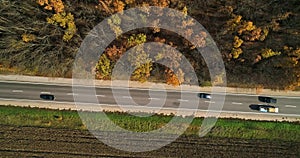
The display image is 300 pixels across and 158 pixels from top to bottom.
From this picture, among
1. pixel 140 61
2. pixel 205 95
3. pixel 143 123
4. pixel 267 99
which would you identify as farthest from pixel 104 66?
pixel 267 99

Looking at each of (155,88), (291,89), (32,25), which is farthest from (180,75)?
(32,25)

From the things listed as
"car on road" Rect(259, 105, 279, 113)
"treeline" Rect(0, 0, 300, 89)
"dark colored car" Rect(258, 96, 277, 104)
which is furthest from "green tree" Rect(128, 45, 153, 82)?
"car on road" Rect(259, 105, 279, 113)

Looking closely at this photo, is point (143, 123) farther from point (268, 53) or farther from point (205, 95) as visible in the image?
point (268, 53)

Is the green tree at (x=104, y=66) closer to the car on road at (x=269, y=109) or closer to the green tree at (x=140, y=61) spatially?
the green tree at (x=140, y=61)

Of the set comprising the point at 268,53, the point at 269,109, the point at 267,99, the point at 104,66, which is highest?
the point at 268,53

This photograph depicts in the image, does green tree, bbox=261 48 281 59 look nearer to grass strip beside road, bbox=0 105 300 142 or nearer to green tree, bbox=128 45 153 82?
grass strip beside road, bbox=0 105 300 142

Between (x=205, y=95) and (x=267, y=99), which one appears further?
(x=205, y=95)

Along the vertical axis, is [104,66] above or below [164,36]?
below

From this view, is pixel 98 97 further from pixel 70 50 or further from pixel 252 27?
pixel 252 27
